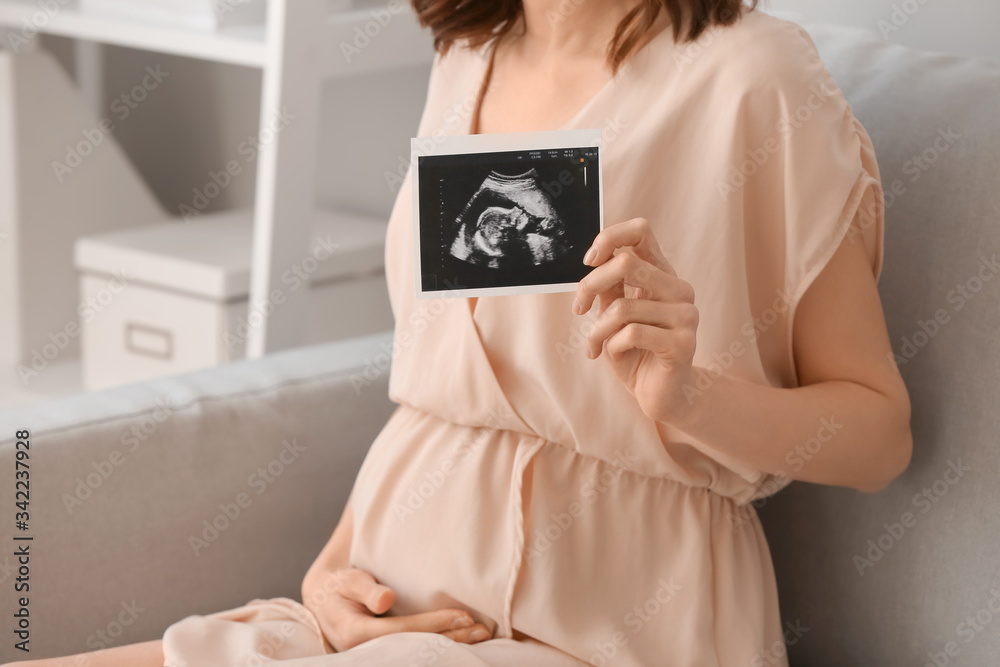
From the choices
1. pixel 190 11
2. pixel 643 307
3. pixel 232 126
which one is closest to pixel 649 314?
pixel 643 307

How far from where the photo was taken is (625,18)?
33.4 inches

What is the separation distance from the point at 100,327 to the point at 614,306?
49.3 inches

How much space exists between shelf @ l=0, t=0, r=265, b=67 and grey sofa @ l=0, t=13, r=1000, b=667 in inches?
19.7

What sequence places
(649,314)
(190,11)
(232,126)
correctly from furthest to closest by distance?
(232,126) < (190,11) < (649,314)

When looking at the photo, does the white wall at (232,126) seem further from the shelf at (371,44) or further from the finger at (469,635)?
the finger at (469,635)

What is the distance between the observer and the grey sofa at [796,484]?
2.71ft

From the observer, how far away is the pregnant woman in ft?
2.57

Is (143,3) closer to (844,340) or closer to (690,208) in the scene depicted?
(690,208)

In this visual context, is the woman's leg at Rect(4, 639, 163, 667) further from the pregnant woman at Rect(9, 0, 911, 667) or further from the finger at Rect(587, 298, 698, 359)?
the finger at Rect(587, 298, 698, 359)

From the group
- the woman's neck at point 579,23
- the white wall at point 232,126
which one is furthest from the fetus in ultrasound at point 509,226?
the white wall at point 232,126

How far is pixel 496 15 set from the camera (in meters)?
1.00

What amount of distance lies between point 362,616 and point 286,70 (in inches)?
32.5

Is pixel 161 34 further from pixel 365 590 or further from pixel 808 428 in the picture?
pixel 808 428

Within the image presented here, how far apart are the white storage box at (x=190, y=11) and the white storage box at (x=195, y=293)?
35 cm
